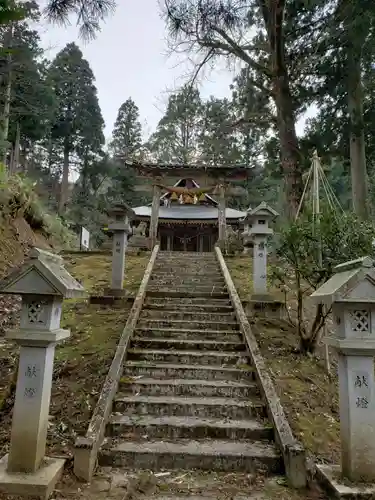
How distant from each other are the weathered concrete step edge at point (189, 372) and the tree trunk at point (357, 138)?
23.8 ft

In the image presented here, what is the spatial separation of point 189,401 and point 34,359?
2.00 m

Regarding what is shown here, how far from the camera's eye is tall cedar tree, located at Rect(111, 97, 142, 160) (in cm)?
3191

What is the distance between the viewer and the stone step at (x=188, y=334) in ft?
20.1

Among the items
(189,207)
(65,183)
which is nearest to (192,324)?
(189,207)

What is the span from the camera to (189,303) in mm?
7590

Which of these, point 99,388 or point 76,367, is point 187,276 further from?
point 99,388

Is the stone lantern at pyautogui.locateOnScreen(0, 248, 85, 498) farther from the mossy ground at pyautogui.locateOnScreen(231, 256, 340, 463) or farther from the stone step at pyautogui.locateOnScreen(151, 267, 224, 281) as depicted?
the stone step at pyautogui.locateOnScreen(151, 267, 224, 281)

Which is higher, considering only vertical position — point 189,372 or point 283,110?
point 283,110

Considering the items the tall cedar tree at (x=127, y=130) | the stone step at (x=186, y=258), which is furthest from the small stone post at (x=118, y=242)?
the tall cedar tree at (x=127, y=130)

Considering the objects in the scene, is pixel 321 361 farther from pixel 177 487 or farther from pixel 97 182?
pixel 97 182

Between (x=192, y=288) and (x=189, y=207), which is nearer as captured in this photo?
(x=192, y=288)

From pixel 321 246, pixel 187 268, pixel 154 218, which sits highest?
pixel 154 218

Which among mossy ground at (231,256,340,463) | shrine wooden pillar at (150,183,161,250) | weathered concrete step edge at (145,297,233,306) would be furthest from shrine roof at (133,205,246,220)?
mossy ground at (231,256,340,463)

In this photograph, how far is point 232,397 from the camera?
186 inches
